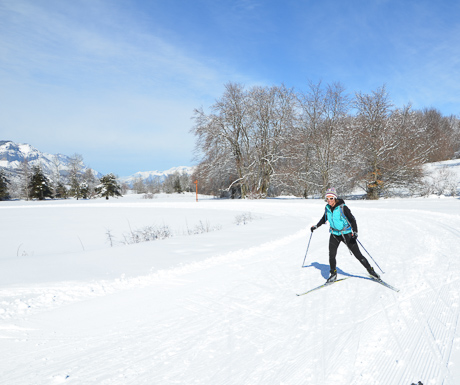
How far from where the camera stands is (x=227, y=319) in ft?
13.0

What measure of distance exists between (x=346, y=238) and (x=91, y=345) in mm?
4615

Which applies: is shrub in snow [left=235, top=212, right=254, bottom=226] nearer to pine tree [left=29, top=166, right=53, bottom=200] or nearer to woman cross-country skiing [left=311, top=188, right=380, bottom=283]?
woman cross-country skiing [left=311, top=188, right=380, bottom=283]

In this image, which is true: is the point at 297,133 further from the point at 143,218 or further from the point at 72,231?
the point at 72,231

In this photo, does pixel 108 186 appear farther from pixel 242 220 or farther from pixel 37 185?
pixel 242 220

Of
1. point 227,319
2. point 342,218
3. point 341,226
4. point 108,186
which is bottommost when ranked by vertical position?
point 227,319

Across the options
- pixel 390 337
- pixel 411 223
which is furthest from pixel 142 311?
pixel 411 223

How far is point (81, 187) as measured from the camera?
58.4 m

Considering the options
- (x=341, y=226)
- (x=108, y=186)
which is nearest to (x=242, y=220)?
(x=341, y=226)

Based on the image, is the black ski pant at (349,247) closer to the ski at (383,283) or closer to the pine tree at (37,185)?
the ski at (383,283)

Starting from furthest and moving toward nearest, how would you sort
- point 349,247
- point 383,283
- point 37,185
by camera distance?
point 37,185 < point 349,247 < point 383,283

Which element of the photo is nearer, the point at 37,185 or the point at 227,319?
the point at 227,319

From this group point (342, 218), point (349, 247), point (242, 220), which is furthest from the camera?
point (242, 220)

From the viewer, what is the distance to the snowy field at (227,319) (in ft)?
9.34

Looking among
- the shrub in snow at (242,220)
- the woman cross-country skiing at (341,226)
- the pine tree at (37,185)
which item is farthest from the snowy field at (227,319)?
the pine tree at (37,185)
